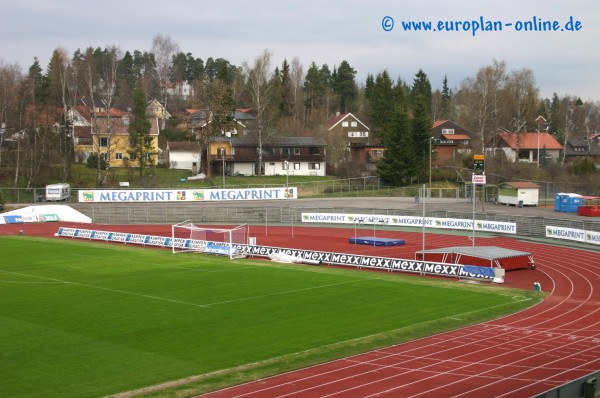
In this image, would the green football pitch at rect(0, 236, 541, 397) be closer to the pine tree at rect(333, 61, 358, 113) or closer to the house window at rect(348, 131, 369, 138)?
the house window at rect(348, 131, 369, 138)

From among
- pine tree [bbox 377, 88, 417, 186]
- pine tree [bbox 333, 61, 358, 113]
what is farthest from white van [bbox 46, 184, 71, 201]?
pine tree [bbox 333, 61, 358, 113]

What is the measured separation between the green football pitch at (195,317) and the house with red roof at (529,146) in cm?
7927

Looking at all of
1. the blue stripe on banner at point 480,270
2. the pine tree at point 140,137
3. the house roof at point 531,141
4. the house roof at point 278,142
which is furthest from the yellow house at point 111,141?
the blue stripe on banner at point 480,270

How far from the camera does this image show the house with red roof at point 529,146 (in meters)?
111

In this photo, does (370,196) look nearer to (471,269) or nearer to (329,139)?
(329,139)

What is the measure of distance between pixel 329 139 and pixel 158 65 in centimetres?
4716

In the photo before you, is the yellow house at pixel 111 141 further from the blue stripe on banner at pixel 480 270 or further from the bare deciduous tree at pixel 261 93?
the blue stripe on banner at pixel 480 270

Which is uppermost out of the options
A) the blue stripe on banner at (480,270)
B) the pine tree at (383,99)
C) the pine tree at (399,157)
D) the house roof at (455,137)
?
the pine tree at (383,99)

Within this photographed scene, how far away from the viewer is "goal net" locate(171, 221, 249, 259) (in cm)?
4675

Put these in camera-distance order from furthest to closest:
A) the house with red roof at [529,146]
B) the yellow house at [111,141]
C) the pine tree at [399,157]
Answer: the house with red roof at [529,146] < the yellow house at [111,141] < the pine tree at [399,157]

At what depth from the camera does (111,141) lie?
96500mm

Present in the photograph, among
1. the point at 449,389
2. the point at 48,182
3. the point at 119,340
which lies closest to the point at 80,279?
the point at 119,340

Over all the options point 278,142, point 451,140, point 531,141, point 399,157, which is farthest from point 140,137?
point 531,141

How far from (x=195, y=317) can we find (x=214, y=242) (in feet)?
68.6
